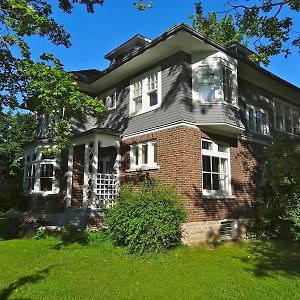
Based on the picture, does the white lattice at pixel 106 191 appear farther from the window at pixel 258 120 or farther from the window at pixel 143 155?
the window at pixel 258 120

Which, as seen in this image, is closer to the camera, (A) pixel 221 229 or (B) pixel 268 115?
(A) pixel 221 229

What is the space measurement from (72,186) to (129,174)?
348 cm

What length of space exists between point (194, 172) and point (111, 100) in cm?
705

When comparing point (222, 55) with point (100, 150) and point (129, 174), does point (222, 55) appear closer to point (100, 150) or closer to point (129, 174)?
point (129, 174)

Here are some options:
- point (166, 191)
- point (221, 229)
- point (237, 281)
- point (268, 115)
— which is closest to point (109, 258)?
point (166, 191)

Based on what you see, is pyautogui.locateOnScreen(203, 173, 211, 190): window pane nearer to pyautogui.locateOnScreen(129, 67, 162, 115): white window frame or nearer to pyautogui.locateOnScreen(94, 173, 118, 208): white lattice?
pyautogui.locateOnScreen(129, 67, 162, 115): white window frame

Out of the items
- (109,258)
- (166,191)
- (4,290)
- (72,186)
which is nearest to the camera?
(4,290)

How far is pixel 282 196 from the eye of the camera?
44.7 feet

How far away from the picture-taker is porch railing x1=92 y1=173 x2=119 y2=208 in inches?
533

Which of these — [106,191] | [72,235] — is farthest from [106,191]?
[72,235]

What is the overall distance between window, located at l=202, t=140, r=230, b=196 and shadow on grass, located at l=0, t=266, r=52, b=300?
691cm

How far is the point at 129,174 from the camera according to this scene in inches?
565

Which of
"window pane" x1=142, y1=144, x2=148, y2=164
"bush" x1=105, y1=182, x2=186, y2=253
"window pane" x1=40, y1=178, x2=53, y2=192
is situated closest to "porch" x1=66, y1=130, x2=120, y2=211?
"window pane" x1=142, y1=144, x2=148, y2=164

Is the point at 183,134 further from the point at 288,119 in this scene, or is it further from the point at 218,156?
the point at 288,119
